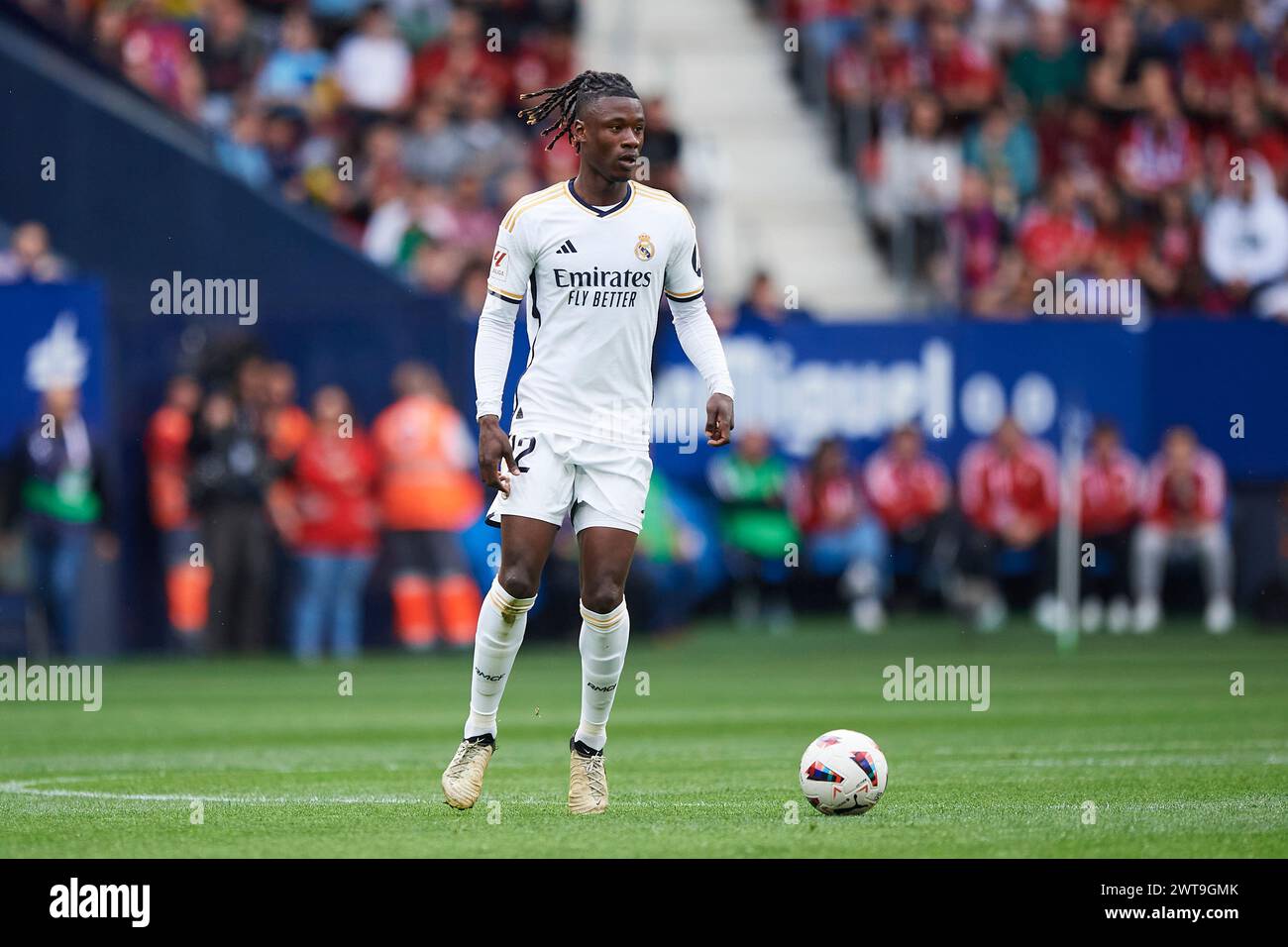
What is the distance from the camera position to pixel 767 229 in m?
26.4

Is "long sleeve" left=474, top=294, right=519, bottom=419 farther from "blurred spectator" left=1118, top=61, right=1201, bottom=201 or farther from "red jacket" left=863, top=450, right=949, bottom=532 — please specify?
"blurred spectator" left=1118, top=61, right=1201, bottom=201

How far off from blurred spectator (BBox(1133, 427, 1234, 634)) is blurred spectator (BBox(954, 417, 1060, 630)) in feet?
3.20

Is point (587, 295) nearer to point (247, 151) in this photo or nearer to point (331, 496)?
point (331, 496)

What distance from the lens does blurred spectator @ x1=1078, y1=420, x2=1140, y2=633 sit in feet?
73.5

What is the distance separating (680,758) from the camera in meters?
11.4

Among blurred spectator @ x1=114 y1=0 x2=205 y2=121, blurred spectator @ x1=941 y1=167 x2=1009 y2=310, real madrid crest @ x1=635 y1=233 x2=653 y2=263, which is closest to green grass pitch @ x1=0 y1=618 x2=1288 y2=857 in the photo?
real madrid crest @ x1=635 y1=233 x2=653 y2=263

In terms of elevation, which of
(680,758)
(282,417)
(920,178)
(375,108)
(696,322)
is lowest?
(680,758)

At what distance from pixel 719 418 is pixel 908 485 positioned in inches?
538

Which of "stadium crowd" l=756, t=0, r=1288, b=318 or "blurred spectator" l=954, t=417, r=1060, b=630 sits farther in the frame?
"stadium crowd" l=756, t=0, r=1288, b=318

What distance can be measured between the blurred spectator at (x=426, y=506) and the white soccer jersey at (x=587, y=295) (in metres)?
10.7

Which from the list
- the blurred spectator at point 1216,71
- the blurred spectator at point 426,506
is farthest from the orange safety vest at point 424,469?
the blurred spectator at point 1216,71

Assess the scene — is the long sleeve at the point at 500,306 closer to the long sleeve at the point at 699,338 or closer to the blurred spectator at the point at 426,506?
the long sleeve at the point at 699,338

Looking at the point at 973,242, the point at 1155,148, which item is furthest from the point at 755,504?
the point at 1155,148
